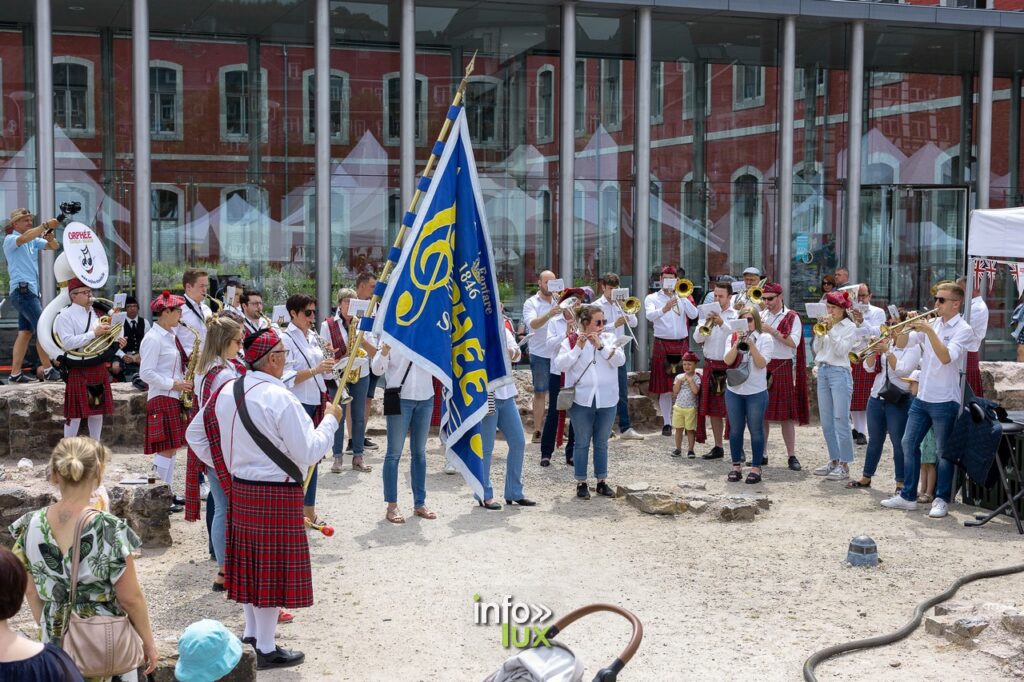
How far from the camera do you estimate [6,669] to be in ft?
11.2

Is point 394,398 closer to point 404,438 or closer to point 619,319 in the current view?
point 404,438

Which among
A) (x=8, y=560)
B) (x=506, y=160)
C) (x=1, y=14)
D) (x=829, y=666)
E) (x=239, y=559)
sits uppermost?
(x=1, y=14)

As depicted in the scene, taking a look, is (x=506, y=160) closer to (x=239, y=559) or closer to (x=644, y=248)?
(x=644, y=248)

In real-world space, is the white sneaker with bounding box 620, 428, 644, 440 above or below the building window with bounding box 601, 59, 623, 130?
below

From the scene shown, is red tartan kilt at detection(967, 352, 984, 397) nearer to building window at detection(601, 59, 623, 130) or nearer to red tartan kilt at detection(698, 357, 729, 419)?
red tartan kilt at detection(698, 357, 729, 419)

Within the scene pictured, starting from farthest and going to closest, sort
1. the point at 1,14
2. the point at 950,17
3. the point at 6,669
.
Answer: the point at 950,17, the point at 1,14, the point at 6,669

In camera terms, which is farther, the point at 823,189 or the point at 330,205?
the point at 823,189

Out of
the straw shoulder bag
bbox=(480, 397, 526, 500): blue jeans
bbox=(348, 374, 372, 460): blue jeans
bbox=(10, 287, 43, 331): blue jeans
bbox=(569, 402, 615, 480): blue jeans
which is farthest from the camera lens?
bbox=(10, 287, 43, 331): blue jeans

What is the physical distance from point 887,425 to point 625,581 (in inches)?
158

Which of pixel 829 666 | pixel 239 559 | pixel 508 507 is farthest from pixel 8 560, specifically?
pixel 508 507

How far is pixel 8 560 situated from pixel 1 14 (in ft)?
44.1

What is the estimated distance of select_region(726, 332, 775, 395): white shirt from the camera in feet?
35.9

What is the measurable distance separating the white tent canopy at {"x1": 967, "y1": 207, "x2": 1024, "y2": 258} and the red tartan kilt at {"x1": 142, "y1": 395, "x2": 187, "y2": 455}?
688cm

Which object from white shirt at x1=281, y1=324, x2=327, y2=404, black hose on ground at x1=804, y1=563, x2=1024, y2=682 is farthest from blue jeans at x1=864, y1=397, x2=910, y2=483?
white shirt at x1=281, y1=324, x2=327, y2=404
